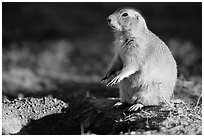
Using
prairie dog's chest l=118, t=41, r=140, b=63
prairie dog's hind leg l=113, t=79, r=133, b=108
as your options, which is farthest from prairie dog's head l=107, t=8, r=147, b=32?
prairie dog's hind leg l=113, t=79, r=133, b=108


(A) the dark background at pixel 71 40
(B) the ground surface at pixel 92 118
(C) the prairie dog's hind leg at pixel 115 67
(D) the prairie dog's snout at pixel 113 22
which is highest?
(A) the dark background at pixel 71 40

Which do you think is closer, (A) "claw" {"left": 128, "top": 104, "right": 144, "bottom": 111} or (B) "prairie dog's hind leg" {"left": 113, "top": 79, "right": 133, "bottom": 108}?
(A) "claw" {"left": 128, "top": 104, "right": 144, "bottom": 111}

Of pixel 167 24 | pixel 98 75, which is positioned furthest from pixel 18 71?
pixel 167 24

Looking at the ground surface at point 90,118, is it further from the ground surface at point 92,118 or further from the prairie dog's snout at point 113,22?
the prairie dog's snout at point 113,22

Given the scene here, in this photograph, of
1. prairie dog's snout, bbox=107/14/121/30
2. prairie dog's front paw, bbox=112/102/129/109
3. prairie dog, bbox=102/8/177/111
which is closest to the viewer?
prairie dog, bbox=102/8/177/111

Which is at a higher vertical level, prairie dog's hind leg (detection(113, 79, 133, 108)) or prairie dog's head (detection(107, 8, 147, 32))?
prairie dog's head (detection(107, 8, 147, 32))

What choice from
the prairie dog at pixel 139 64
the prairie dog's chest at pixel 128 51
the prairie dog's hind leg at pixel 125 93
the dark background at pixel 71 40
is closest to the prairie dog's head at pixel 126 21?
the prairie dog at pixel 139 64

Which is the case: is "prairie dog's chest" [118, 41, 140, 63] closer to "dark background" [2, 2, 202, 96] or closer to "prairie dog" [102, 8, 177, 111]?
"prairie dog" [102, 8, 177, 111]
